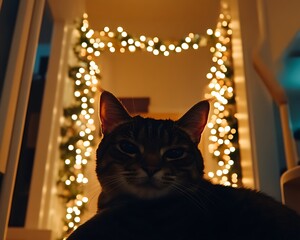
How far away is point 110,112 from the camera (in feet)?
2.86

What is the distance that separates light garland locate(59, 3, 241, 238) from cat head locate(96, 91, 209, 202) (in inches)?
55.2

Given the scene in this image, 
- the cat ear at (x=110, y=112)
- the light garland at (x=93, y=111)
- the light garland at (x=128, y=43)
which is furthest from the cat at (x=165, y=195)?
the light garland at (x=128, y=43)

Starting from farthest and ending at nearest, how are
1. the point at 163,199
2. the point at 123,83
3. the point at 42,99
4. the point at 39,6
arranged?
the point at 123,83
the point at 42,99
the point at 39,6
the point at 163,199

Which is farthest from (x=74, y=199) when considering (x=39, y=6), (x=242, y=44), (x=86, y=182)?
(x=242, y=44)

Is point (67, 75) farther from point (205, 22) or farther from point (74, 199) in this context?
point (205, 22)

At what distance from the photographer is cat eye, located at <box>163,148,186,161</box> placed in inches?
31.3

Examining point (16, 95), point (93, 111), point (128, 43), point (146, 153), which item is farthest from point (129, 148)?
point (128, 43)

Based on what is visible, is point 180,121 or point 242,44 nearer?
point 180,121

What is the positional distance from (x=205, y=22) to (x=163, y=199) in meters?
2.44

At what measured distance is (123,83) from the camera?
2859mm

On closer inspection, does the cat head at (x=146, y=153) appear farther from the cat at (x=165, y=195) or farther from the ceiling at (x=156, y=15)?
the ceiling at (x=156, y=15)

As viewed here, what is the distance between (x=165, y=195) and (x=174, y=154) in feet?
0.34

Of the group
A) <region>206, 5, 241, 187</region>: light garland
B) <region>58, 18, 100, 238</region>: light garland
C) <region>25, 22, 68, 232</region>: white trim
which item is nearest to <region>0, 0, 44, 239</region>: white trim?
<region>25, 22, 68, 232</region>: white trim

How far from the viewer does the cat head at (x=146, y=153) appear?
74cm
